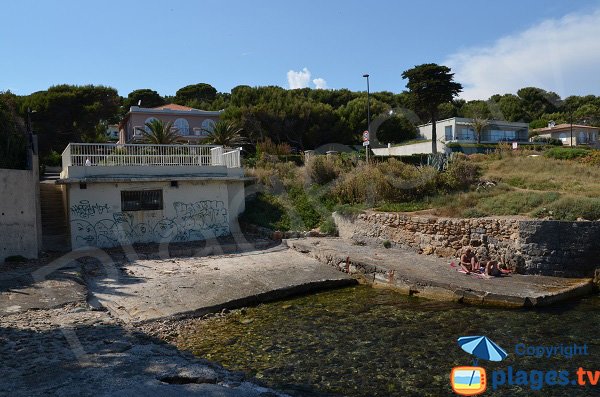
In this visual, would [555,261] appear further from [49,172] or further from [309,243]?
[49,172]

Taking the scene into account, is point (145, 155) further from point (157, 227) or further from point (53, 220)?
point (53, 220)

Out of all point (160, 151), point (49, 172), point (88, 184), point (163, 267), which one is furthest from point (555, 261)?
point (49, 172)

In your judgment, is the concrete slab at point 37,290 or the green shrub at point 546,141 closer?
the concrete slab at point 37,290

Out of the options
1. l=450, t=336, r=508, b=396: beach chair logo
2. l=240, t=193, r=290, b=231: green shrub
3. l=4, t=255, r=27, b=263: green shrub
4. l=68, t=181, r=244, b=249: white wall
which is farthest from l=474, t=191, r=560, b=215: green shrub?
l=4, t=255, r=27, b=263: green shrub

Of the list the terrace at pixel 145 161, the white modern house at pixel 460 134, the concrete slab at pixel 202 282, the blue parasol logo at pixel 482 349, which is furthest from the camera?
the white modern house at pixel 460 134

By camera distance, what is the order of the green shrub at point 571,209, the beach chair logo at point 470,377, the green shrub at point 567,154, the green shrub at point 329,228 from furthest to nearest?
the green shrub at point 567,154 → the green shrub at point 329,228 → the green shrub at point 571,209 → the beach chair logo at point 470,377

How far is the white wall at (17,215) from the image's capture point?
14.2 m

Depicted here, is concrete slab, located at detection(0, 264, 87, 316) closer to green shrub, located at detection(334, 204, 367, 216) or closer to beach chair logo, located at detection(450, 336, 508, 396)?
beach chair logo, located at detection(450, 336, 508, 396)

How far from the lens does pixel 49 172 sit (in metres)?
35.3

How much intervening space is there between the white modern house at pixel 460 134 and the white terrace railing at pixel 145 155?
27396 millimetres

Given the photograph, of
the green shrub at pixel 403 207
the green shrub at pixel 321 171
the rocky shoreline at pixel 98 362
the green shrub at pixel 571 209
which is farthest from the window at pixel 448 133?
the rocky shoreline at pixel 98 362

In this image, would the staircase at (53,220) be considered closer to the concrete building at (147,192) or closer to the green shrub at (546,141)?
the concrete building at (147,192)

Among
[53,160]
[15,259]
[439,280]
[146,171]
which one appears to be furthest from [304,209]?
[53,160]

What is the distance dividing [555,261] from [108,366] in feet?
42.5
